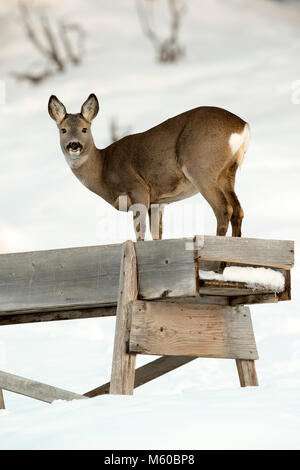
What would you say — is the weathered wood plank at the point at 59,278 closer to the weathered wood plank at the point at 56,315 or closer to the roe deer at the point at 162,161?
the weathered wood plank at the point at 56,315

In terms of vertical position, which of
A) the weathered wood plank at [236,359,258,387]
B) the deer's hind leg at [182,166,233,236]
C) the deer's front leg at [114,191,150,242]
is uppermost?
the deer's front leg at [114,191,150,242]

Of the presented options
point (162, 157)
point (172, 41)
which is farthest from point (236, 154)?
point (172, 41)

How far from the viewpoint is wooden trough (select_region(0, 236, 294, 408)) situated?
17.3ft

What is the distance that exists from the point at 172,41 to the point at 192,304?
15.6 feet

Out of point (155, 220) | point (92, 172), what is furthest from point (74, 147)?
point (155, 220)

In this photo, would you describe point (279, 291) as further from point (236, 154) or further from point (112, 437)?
point (112, 437)

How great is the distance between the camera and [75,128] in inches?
269

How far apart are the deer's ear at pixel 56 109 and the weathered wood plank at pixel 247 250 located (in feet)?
7.40

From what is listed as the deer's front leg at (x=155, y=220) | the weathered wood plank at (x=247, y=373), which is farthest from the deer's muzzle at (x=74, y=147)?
the weathered wood plank at (x=247, y=373)

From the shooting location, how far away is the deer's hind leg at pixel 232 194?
239 inches

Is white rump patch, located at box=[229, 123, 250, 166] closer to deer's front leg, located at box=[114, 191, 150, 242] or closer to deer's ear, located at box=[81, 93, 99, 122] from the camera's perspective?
deer's front leg, located at box=[114, 191, 150, 242]

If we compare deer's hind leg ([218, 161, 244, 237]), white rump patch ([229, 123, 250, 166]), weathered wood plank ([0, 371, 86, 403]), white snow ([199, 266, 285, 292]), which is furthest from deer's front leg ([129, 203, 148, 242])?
weathered wood plank ([0, 371, 86, 403])

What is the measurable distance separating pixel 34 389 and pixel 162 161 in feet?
6.93

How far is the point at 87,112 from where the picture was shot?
694 cm
